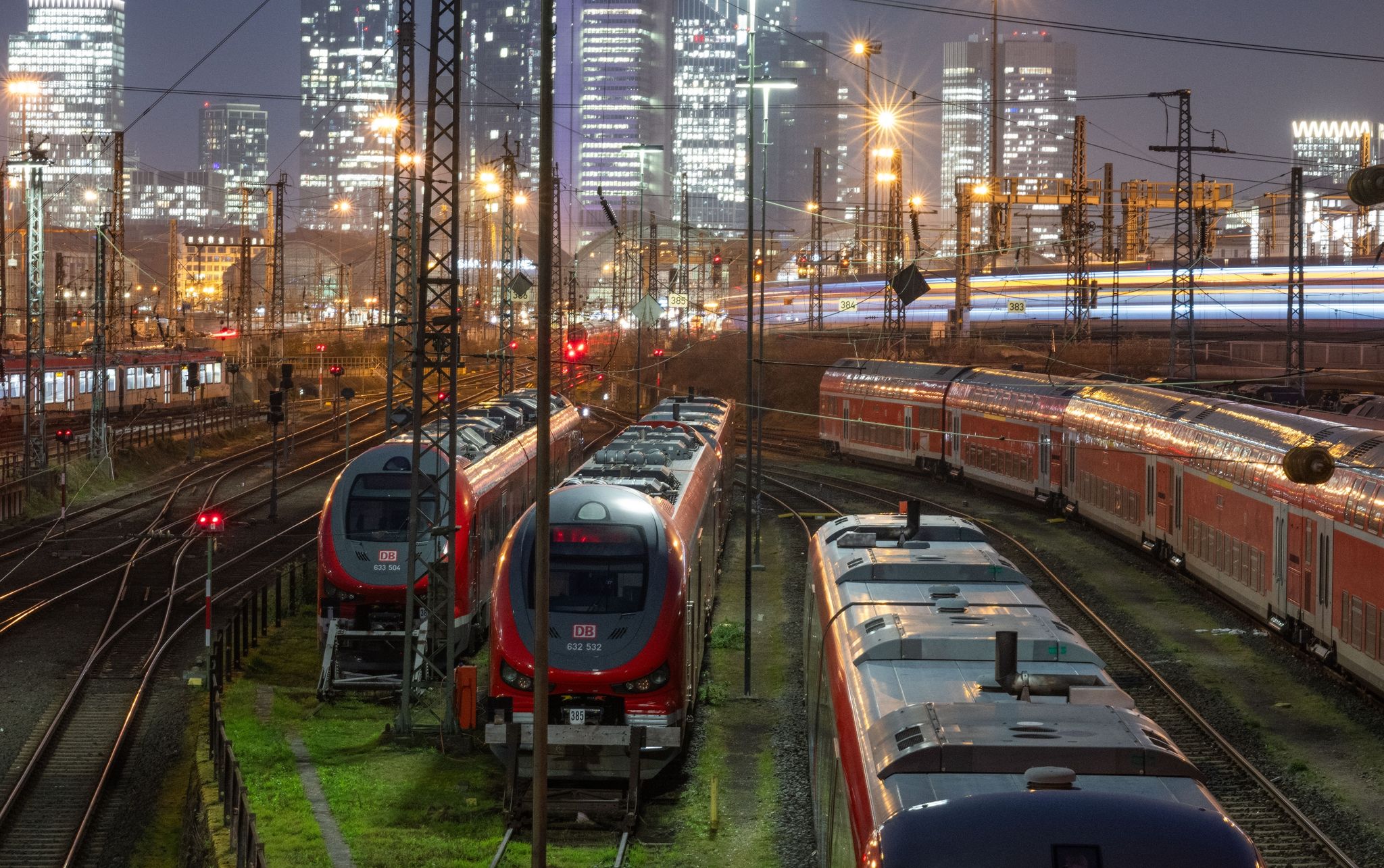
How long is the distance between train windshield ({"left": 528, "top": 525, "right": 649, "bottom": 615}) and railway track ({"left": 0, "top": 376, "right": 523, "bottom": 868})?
5.63 m

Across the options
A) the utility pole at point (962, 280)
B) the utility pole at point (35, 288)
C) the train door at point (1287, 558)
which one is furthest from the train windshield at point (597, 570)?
the utility pole at point (962, 280)

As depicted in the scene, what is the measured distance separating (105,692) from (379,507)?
467 cm

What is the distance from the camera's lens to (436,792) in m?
15.3

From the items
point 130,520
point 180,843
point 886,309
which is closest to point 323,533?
point 180,843

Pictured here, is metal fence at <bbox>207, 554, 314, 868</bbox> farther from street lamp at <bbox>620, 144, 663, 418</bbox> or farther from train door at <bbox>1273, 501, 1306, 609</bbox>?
train door at <bbox>1273, 501, 1306, 609</bbox>

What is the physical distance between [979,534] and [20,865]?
34.5 feet

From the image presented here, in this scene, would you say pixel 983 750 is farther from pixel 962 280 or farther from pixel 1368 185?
pixel 962 280

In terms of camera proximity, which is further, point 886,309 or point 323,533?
point 886,309

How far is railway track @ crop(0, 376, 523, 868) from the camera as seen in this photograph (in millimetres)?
15453

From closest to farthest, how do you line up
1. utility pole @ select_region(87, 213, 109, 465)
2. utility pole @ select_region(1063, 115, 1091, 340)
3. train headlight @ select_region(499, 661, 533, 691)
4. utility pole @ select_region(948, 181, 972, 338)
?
train headlight @ select_region(499, 661, 533, 691), utility pole @ select_region(87, 213, 109, 465), utility pole @ select_region(1063, 115, 1091, 340), utility pole @ select_region(948, 181, 972, 338)

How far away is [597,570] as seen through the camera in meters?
14.8

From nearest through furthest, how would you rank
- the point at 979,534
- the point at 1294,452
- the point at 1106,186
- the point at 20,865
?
the point at 20,865 → the point at 979,534 → the point at 1294,452 → the point at 1106,186

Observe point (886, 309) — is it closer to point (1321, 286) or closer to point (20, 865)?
point (1321, 286)

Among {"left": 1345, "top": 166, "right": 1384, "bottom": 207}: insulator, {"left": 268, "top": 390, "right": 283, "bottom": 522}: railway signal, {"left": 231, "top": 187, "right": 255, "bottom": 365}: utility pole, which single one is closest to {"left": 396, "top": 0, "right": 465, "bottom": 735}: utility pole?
{"left": 1345, "top": 166, "right": 1384, "bottom": 207}: insulator
